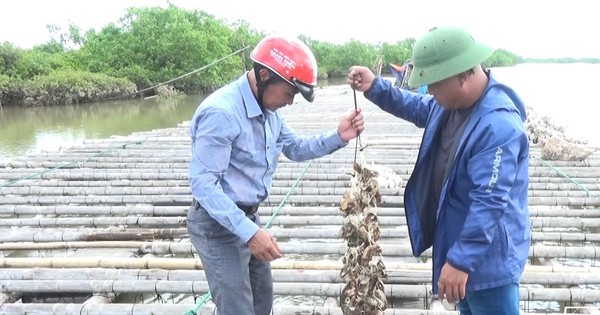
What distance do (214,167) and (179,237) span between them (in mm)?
2500

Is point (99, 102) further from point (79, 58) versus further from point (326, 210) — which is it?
point (326, 210)

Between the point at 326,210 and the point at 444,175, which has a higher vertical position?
the point at 444,175

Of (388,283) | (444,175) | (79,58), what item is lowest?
(388,283)

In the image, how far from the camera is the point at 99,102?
→ 25547 mm

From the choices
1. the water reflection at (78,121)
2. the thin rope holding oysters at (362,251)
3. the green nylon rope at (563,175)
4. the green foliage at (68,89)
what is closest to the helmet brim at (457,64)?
the thin rope holding oysters at (362,251)

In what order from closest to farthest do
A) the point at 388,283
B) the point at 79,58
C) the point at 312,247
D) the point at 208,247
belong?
the point at 208,247 < the point at 388,283 < the point at 312,247 < the point at 79,58

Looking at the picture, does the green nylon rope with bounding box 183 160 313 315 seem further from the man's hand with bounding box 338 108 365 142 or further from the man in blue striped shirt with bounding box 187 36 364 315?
the man's hand with bounding box 338 108 365 142

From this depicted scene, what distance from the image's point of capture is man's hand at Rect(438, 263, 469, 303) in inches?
70.1

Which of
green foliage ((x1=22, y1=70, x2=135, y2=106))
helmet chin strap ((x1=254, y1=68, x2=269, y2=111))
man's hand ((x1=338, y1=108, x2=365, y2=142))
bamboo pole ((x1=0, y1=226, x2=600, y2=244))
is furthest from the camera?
green foliage ((x1=22, y1=70, x2=135, y2=106))

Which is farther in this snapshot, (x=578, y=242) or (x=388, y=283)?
(x=578, y=242)

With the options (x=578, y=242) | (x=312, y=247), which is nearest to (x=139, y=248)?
(x=312, y=247)

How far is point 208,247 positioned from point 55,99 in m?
25.2

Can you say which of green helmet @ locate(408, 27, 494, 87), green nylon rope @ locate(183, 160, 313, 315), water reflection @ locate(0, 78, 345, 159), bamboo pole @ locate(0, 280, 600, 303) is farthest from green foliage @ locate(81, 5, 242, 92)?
green helmet @ locate(408, 27, 494, 87)

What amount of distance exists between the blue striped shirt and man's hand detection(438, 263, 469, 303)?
2.59 feet
